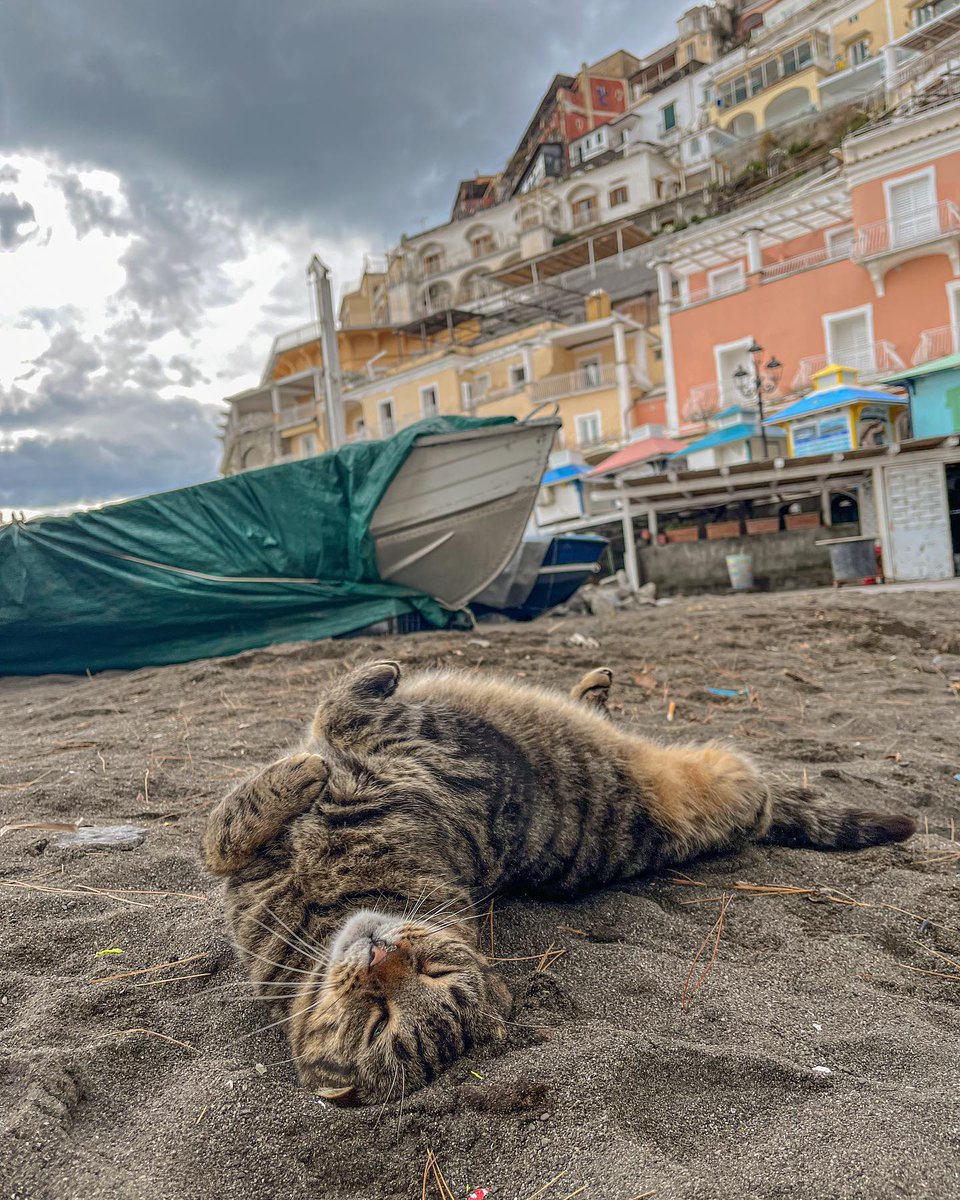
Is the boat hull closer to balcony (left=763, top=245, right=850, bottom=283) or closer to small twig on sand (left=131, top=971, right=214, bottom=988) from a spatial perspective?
small twig on sand (left=131, top=971, right=214, bottom=988)

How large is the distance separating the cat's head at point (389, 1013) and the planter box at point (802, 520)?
14.4m

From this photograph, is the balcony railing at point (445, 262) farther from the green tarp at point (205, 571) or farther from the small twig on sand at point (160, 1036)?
the small twig on sand at point (160, 1036)

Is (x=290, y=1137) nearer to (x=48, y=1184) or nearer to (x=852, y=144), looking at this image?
(x=48, y=1184)

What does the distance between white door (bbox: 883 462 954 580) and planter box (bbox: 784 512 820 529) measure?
1224mm

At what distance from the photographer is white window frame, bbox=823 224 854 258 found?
22344mm

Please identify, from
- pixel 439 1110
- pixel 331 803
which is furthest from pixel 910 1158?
pixel 331 803

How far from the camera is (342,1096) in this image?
1405 mm

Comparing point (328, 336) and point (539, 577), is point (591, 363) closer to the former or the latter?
point (328, 336)

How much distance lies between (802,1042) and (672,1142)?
17.5 inches

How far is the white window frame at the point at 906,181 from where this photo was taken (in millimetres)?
19250

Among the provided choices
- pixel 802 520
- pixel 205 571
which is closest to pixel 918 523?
pixel 802 520

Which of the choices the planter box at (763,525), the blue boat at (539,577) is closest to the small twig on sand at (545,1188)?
the blue boat at (539,577)

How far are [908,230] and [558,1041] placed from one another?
23.1 m

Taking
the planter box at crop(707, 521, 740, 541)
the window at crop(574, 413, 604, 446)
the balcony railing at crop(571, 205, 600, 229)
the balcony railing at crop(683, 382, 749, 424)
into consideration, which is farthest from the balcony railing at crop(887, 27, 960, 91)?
the planter box at crop(707, 521, 740, 541)
